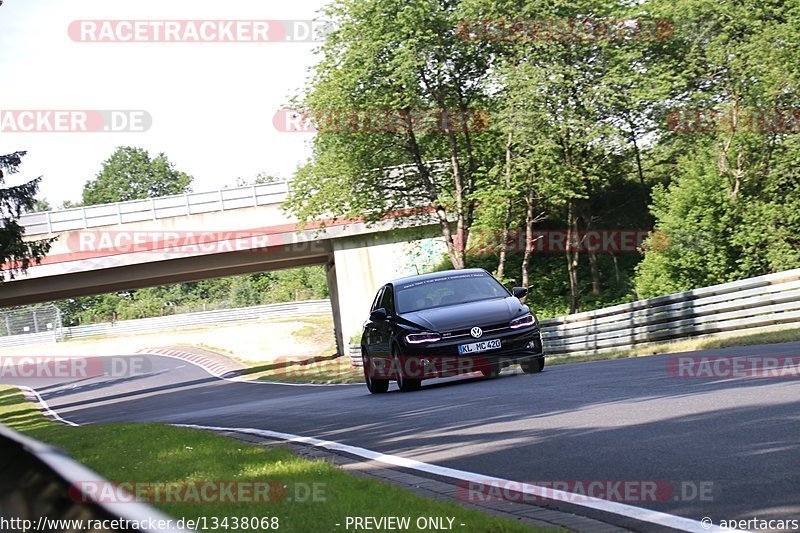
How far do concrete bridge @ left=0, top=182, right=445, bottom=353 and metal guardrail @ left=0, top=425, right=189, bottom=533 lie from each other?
1573 inches

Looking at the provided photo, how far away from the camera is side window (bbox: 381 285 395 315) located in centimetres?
1660

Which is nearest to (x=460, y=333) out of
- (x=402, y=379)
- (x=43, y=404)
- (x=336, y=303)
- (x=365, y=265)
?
(x=402, y=379)

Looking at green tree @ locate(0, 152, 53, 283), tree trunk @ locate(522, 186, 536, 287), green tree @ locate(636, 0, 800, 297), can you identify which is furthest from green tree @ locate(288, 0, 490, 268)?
green tree @ locate(0, 152, 53, 283)

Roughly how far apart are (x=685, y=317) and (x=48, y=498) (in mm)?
22474

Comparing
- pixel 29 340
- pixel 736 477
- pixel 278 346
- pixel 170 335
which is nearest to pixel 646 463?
pixel 736 477

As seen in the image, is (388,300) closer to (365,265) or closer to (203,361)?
(365,265)

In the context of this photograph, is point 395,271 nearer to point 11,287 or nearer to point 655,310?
point 11,287

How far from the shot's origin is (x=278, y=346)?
63906mm

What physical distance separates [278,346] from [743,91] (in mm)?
33424

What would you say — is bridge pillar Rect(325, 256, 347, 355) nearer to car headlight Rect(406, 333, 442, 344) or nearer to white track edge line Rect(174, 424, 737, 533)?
car headlight Rect(406, 333, 442, 344)

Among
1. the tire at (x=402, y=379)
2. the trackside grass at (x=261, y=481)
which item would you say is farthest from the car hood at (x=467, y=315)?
the trackside grass at (x=261, y=481)

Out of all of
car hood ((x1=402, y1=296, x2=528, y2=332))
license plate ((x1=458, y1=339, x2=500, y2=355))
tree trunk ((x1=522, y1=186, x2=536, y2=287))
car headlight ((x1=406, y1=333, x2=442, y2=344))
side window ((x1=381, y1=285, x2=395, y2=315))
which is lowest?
license plate ((x1=458, y1=339, x2=500, y2=355))

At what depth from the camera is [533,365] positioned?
16594 mm

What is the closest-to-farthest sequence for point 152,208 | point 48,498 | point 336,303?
point 48,498 < point 152,208 < point 336,303
